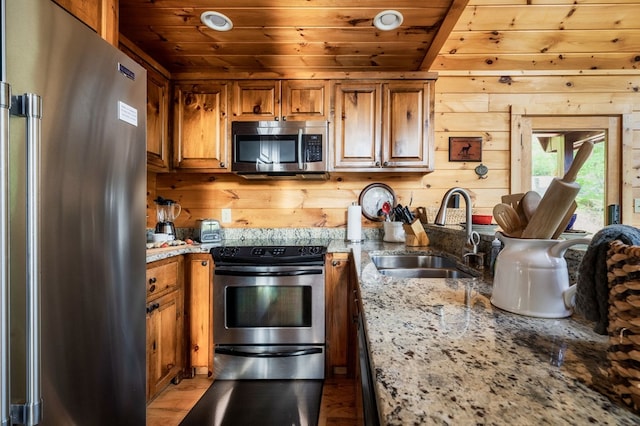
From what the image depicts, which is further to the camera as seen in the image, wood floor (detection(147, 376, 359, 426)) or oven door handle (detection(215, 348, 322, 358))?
oven door handle (detection(215, 348, 322, 358))

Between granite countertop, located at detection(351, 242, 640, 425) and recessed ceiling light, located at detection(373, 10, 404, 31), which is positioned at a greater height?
recessed ceiling light, located at detection(373, 10, 404, 31)

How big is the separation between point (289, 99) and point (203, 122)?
70 cm

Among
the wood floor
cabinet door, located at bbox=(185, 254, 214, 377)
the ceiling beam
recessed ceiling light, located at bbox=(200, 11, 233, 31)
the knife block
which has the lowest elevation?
the wood floor

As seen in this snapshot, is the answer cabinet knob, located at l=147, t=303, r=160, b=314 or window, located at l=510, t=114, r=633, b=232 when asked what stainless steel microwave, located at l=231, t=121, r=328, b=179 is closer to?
cabinet knob, located at l=147, t=303, r=160, b=314

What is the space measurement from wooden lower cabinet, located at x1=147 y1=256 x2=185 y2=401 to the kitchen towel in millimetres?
1786

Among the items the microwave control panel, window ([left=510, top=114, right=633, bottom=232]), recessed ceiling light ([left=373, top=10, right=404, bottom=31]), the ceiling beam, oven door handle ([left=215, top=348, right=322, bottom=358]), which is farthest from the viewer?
window ([left=510, top=114, right=633, bottom=232])

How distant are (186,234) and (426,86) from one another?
2332 mm

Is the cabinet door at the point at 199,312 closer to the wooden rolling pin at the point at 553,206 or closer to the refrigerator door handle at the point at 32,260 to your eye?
the refrigerator door handle at the point at 32,260

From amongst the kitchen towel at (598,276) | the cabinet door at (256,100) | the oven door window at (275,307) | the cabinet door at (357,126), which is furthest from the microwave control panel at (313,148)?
the kitchen towel at (598,276)

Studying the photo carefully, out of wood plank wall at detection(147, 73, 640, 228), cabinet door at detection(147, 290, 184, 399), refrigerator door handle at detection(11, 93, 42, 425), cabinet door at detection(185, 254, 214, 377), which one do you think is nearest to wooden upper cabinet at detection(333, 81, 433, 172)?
wood plank wall at detection(147, 73, 640, 228)

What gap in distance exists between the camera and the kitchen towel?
1.48 feet

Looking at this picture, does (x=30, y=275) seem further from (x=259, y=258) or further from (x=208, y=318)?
(x=208, y=318)

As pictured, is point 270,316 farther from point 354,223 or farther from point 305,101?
point 305,101

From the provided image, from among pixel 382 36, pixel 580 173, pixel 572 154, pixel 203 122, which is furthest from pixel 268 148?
pixel 580 173
